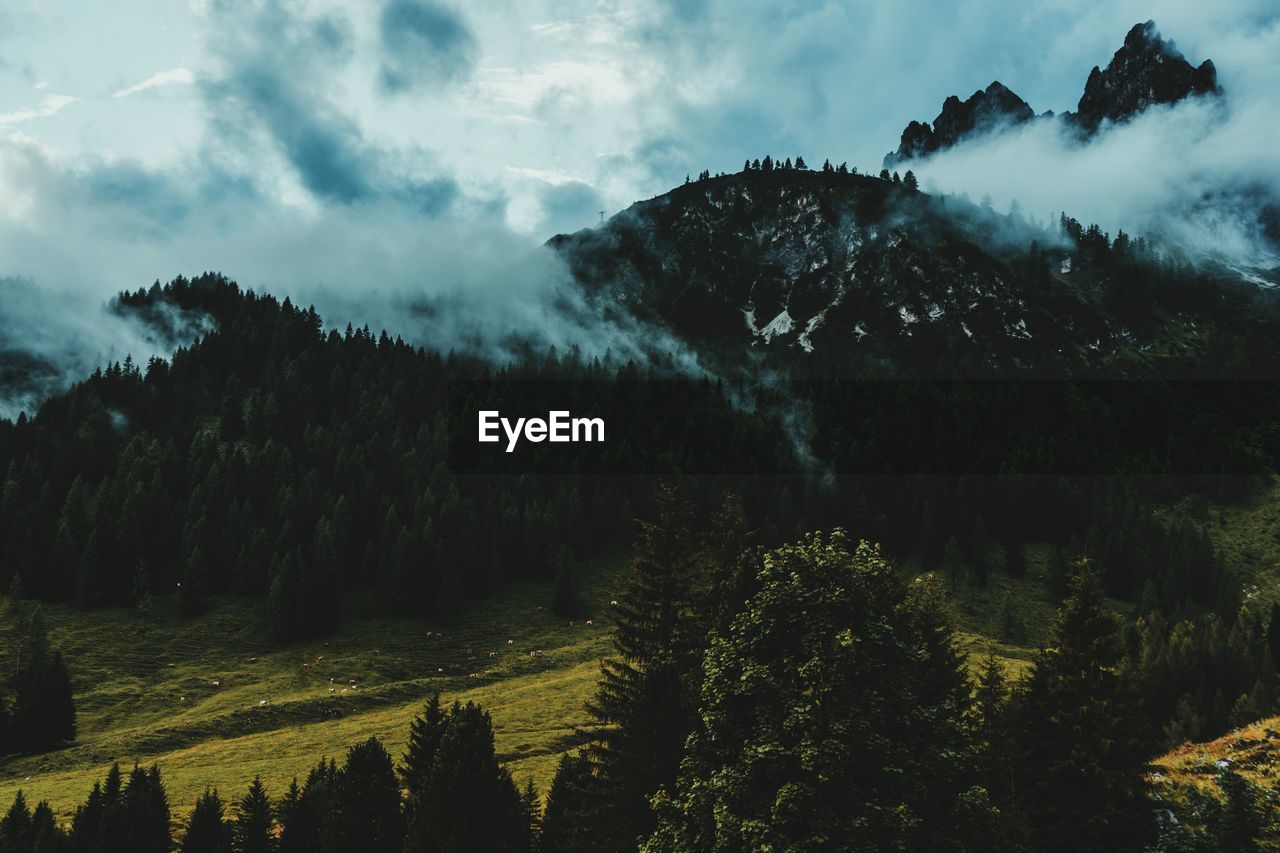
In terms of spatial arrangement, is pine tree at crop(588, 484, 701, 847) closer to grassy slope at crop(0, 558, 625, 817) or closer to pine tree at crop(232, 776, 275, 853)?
pine tree at crop(232, 776, 275, 853)

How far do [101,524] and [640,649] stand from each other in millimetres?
125940

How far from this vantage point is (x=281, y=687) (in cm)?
10288

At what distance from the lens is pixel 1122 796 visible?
140 feet

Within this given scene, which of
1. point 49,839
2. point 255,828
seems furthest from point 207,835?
point 49,839

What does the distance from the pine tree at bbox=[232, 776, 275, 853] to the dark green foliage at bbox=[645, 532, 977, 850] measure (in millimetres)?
28378

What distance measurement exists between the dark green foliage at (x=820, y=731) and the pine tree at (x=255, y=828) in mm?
28378

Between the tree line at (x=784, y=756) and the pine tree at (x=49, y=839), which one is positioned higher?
the tree line at (x=784, y=756)

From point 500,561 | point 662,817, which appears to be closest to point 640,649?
point 662,817

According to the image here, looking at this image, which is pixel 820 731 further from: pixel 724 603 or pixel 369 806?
pixel 369 806

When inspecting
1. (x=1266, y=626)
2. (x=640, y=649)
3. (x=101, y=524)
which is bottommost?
(x=1266, y=626)

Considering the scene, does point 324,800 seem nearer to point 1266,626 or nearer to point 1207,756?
point 1207,756

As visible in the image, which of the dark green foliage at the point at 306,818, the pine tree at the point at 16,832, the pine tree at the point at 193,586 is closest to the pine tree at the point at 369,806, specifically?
the dark green foliage at the point at 306,818

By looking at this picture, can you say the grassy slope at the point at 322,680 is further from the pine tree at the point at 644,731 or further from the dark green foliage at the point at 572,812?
the pine tree at the point at 644,731

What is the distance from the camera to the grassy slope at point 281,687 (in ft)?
252
